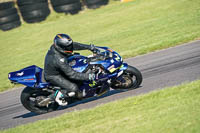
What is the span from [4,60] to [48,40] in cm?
329

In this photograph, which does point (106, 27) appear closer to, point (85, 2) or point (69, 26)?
point (69, 26)

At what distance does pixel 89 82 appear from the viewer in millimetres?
7250

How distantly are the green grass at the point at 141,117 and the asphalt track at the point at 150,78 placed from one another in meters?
0.77

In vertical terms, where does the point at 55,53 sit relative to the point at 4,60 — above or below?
above

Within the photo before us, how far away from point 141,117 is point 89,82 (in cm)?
218

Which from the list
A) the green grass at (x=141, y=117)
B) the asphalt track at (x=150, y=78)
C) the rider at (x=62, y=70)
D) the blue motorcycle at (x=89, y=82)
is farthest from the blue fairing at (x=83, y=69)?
the green grass at (x=141, y=117)

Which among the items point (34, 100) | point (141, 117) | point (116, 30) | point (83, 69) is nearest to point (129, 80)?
point (83, 69)

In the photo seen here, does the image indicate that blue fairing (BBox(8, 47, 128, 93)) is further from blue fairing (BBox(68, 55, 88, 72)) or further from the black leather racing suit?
the black leather racing suit

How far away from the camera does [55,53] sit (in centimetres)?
695

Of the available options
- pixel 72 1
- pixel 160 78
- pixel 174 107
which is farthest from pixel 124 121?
pixel 72 1

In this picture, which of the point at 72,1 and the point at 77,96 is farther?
Result: the point at 72,1

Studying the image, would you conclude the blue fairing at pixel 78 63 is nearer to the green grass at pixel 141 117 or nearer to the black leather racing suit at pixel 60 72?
the black leather racing suit at pixel 60 72

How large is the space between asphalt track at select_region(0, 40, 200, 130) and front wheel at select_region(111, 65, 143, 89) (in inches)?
6.4

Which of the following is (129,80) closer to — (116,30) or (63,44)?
(63,44)
